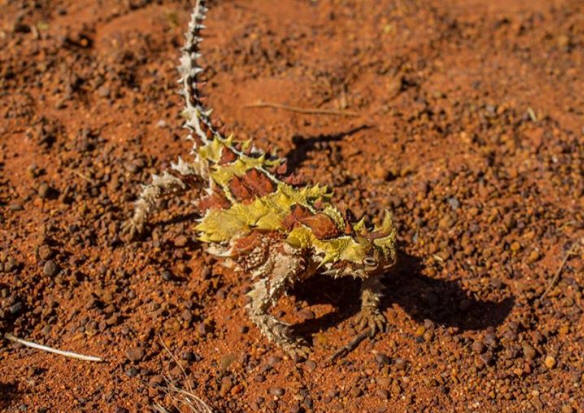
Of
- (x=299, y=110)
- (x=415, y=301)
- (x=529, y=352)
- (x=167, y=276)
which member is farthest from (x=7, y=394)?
(x=299, y=110)

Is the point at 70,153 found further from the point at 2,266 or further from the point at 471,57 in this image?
the point at 471,57

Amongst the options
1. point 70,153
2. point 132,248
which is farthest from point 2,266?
point 70,153

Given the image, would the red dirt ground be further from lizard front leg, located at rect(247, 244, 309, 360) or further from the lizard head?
the lizard head

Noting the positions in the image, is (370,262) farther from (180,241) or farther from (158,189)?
(158,189)

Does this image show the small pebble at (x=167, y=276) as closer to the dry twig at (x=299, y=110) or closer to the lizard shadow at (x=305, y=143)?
the lizard shadow at (x=305, y=143)

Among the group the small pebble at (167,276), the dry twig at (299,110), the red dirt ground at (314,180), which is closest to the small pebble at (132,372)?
the red dirt ground at (314,180)
